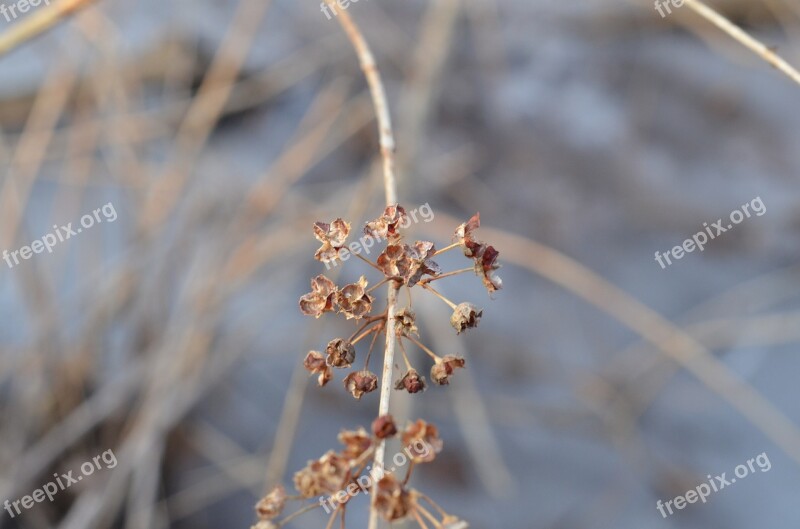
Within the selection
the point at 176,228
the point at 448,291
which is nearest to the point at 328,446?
the point at 448,291

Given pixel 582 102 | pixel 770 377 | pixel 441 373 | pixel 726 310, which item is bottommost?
pixel 441 373

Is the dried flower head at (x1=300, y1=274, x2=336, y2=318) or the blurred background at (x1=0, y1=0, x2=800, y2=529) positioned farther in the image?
the blurred background at (x1=0, y1=0, x2=800, y2=529)

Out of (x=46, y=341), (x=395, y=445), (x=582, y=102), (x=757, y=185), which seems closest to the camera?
(x=395, y=445)

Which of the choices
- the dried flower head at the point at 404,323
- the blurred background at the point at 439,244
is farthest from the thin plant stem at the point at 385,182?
the blurred background at the point at 439,244

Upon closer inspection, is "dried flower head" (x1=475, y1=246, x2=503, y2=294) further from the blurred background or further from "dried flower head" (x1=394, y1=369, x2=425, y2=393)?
the blurred background

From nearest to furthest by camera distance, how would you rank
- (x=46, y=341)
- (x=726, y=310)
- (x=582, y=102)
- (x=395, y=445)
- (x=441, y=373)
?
(x=441, y=373)
(x=395, y=445)
(x=46, y=341)
(x=726, y=310)
(x=582, y=102)

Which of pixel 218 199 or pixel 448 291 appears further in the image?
pixel 448 291

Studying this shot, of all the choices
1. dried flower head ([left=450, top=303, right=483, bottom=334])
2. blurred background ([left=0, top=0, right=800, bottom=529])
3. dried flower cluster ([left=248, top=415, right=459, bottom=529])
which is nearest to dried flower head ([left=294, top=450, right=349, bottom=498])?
dried flower cluster ([left=248, top=415, right=459, bottom=529])

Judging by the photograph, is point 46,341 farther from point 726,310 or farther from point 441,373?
point 726,310

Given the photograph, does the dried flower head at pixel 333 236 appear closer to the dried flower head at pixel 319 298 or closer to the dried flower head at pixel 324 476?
the dried flower head at pixel 319 298
